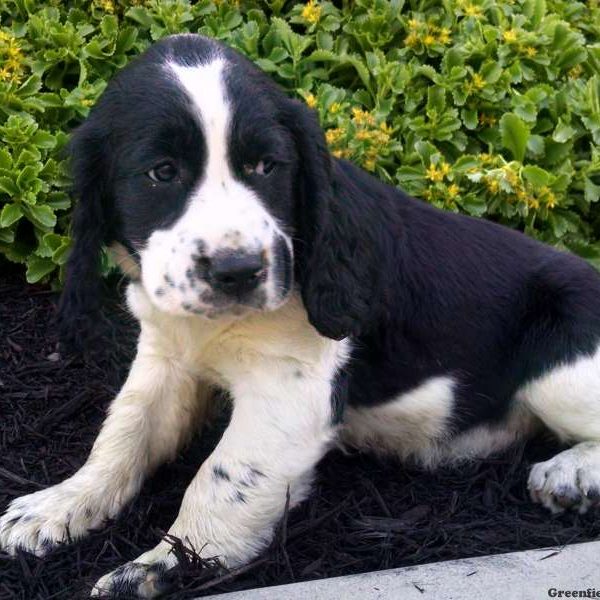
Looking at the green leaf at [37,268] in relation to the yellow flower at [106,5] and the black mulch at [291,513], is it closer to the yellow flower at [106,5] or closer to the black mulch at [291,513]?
→ the black mulch at [291,513]

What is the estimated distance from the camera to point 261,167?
3.16 meters

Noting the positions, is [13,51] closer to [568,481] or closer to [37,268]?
[37,268]

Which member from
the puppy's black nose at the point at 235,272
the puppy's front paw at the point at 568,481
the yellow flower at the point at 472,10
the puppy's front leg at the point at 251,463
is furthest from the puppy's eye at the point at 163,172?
the yellow flower at the point at 472,10

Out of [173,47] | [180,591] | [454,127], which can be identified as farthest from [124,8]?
[180,591]

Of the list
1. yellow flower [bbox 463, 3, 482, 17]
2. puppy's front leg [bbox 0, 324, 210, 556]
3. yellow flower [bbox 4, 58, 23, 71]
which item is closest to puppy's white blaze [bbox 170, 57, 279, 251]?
puppy's front leg [bbox 0, 324, 210, 556]

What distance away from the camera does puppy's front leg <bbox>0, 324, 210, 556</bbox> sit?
3643 millimetres

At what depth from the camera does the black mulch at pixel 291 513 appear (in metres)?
3.46

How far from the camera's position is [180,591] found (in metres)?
3.23

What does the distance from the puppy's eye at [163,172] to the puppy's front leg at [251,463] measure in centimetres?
76

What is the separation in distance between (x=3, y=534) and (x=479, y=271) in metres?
2.08

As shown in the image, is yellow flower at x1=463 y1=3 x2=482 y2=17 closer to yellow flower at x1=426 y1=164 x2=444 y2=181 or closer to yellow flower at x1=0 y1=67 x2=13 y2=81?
yellow flower at x1=426 y1=164 x2=444 y2=181

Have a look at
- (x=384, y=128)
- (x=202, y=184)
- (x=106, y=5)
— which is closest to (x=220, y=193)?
(x=202, y=184)

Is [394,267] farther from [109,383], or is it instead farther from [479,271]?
[109,383]

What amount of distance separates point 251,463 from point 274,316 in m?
0.52
